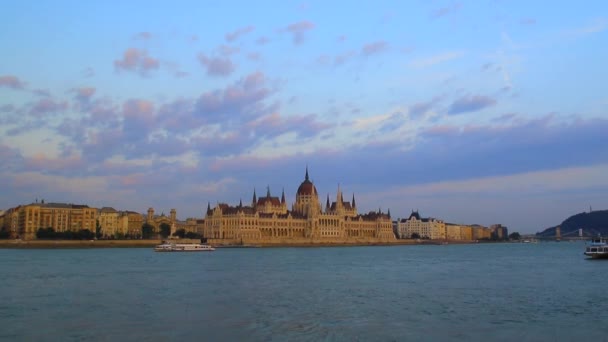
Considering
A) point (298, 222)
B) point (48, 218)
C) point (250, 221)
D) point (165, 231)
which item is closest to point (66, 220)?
point (48, 218)

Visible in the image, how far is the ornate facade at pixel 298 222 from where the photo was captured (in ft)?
428

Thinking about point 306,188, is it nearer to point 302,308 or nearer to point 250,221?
point 250,221

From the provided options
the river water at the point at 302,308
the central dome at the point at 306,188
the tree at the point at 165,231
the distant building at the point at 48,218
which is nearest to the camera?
the river water at the point at 302,308

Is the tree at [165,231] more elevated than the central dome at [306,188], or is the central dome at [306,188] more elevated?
the central dome at [306,188]

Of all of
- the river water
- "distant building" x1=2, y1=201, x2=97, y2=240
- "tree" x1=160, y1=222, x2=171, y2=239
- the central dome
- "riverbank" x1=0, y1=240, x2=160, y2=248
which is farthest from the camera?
the central dome

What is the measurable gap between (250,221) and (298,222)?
15236mm

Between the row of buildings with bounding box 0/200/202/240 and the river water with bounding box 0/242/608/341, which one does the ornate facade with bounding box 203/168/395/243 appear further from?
the river water with bounding box 0/242/608/341

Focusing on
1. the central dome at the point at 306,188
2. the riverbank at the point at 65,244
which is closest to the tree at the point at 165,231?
the riverbank at the point at 65,244

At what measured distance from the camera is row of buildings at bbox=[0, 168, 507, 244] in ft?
400

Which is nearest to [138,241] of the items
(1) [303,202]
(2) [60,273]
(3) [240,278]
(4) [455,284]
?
(1) [303,202]

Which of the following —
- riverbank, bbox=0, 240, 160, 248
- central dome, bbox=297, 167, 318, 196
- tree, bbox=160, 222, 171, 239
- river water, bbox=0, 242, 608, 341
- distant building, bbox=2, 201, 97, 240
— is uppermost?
central dome, bbox=297, 167, 318, 196

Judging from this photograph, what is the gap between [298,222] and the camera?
142875 millimetres

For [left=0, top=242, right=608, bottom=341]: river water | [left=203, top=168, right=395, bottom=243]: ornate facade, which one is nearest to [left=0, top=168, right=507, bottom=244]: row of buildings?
[left=203, top=168, right=395, bottom=243]: ornate facade

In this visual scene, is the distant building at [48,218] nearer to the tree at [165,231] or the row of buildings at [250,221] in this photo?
Answer: the row of buildings at [250,221]
